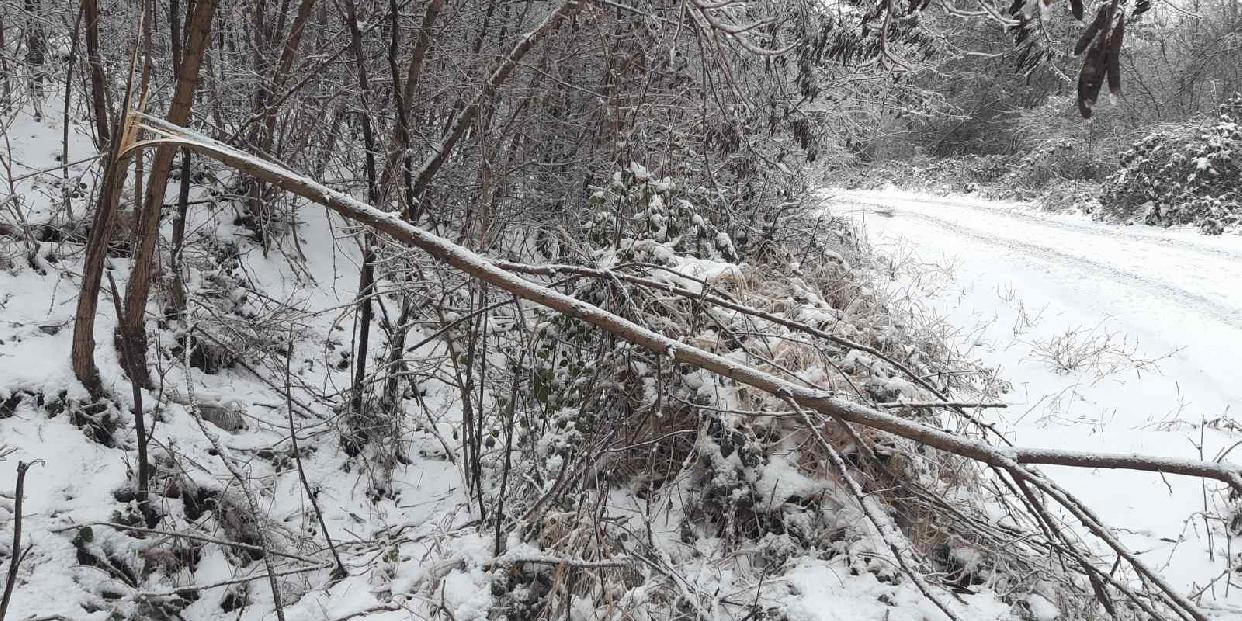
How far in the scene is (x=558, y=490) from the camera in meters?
2.54

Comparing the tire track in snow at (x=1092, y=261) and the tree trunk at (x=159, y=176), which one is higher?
the tree trunk at (x=159, y=176)

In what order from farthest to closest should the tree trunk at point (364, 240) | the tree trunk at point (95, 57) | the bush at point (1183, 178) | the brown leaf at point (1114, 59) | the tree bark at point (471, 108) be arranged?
1. the bush at point (1183, 178)
2. the tree bark at point (471, 108)
3. the tree trunk at point (364, 240)
4. the tree trunk at point (95, 57)
5. the brown leaf at point (1114, 59)

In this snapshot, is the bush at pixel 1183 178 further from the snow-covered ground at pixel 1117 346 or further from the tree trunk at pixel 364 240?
the tree trunk at pixel 364 240

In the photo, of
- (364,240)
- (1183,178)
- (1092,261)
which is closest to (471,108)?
(364,240)

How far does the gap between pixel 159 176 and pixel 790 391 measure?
7.86 ft

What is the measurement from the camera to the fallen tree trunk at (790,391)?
108cm

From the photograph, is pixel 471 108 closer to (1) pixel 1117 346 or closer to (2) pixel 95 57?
(2) pixel 95 57

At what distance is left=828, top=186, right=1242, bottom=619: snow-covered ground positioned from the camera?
3.48 m

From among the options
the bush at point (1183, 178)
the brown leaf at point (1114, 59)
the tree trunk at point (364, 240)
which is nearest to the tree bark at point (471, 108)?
the tree trunk at point (364, 240)

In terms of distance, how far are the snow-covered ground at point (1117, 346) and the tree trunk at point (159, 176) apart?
9.93 ft

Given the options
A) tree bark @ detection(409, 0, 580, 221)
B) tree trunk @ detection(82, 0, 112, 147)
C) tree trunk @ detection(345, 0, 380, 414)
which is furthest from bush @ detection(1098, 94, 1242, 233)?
tree trunk @ detection(82, 0, 112, 147)

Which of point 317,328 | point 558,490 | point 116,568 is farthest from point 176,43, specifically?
point 558,490

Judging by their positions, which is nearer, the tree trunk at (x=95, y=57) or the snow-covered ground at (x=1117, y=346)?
the tree trunk at (x=95, y=57)

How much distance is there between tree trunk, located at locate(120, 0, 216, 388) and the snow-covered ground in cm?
303
